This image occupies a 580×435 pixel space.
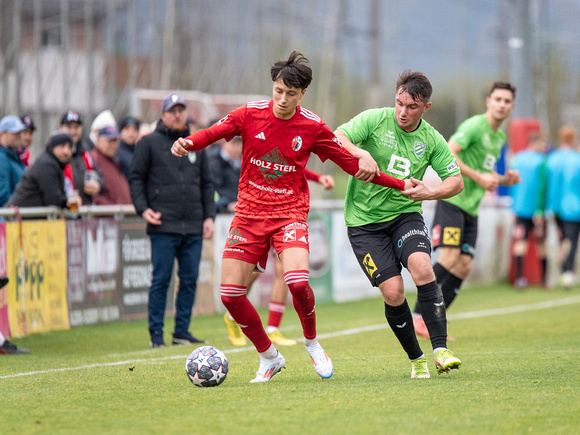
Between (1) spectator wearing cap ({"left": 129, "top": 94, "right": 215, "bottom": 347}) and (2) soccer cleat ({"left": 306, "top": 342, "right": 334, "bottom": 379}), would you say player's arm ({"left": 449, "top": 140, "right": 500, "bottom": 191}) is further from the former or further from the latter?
(2) soccer cleat ({"left": 306, "top": 342, "right": 334, "bottom": 379})

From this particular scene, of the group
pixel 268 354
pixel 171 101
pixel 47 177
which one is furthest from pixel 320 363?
pixel 47 177

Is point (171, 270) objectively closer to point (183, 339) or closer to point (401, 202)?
point (183, 339)

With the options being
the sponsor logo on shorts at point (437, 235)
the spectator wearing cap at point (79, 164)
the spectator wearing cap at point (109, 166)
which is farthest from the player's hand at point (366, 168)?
the spectator wearing cap at point (109, 166)

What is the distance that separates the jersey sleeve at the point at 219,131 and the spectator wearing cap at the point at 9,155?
15.7 ft

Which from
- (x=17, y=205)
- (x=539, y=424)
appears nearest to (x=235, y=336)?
(x=17, y=205)

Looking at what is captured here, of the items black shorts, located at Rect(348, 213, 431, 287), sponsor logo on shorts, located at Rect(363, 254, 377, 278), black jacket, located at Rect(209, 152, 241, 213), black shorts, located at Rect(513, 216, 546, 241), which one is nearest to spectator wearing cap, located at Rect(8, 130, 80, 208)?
black jacket, located at Rect(209, 152, 241, 213)

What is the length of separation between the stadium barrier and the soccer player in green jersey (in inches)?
180

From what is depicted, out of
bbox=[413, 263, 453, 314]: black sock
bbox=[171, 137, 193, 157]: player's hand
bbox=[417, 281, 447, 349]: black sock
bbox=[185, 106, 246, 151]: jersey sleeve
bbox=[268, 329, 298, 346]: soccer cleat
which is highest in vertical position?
bbox=[185, 106, 246, 151]: jersey sleeve

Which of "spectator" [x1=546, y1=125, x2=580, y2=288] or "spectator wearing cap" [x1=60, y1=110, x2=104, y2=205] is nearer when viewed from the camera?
"spectator wearing cap" [x1=60, y1=110, x2=104, y2=205]

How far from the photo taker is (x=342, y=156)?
661 centimetres

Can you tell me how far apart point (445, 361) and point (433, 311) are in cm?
42

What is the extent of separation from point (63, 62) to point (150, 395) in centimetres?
1092

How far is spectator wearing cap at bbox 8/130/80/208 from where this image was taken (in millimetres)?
10367

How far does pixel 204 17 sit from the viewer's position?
2067 cm
